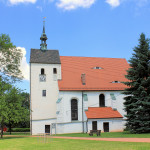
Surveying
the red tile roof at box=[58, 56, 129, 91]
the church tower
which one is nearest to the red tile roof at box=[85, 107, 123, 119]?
the red tile roof at box=[58, 56, 129, 91]

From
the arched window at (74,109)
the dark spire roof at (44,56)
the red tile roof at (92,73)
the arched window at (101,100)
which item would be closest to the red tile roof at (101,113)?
the arched window at (101,100)

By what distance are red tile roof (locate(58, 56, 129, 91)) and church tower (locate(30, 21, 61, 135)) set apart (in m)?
1.69

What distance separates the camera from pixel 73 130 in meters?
35.1

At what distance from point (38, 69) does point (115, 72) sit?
13.8 m

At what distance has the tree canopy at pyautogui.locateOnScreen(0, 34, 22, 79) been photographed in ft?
105

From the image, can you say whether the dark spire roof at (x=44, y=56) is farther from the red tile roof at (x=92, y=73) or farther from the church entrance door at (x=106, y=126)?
A: the church entrance door at (x=106, y=126)

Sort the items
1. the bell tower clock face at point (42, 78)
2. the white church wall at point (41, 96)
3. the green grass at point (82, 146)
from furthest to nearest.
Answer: the bell tower clock face at point (42, 78), the white church wall at point (41, 96), the green grass at point (82, 146)

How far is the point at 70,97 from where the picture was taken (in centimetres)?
3600

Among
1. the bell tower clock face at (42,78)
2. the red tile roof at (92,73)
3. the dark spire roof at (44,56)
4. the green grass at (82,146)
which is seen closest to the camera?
the green grass at (82,146)

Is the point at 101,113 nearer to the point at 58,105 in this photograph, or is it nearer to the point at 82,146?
the point at 58,105

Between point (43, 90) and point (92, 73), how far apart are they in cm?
904

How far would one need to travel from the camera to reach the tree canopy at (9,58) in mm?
32031

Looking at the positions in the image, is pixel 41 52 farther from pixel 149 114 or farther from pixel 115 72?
pixel 149 114

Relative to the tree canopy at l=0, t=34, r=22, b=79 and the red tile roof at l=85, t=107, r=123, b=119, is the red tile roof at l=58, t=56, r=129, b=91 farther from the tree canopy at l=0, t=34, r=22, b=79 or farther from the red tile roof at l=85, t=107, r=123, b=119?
the tree canopy at l=0, t=34, r=22, b=79
